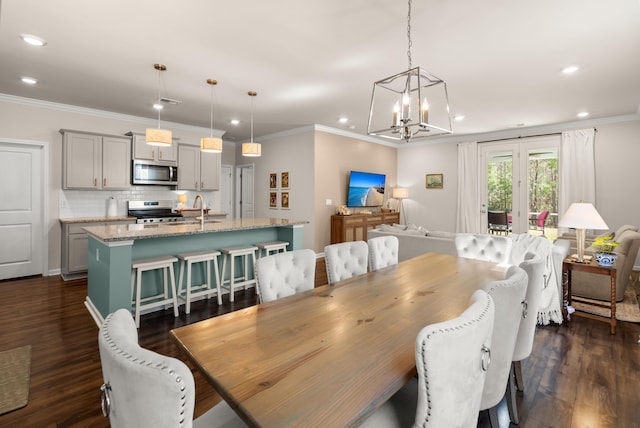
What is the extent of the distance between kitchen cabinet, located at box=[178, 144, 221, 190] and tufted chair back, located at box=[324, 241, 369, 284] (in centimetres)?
456

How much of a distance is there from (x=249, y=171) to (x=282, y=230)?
13.1 feet

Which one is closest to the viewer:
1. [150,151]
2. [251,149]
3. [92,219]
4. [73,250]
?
[251,149]

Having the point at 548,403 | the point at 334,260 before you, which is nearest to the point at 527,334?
the point at 548,403

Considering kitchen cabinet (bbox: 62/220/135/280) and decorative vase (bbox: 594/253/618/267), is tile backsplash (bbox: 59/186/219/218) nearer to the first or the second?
kitchen cabinet (bbox: 62/220/135/280)

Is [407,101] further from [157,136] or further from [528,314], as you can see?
[157,136]

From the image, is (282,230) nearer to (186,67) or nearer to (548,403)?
(186,67)

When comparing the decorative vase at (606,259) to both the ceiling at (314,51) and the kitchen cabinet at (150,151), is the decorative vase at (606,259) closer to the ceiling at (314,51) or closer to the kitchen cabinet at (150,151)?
the ceiling at (314,51)

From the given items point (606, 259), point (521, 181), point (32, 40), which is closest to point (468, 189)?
point (521, 181)

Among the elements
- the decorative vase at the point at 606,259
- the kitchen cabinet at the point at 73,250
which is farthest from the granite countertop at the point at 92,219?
the decorative vase at the point at 606,259

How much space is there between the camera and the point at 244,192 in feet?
26.8

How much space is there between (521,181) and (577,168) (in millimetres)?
954

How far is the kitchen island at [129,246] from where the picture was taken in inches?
115

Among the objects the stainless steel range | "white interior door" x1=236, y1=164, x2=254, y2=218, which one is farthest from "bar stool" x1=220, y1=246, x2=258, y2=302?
"white interior door" x1=236, y1=164, x2=254, y2=218

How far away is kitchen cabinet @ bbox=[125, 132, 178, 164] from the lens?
17.7ft
